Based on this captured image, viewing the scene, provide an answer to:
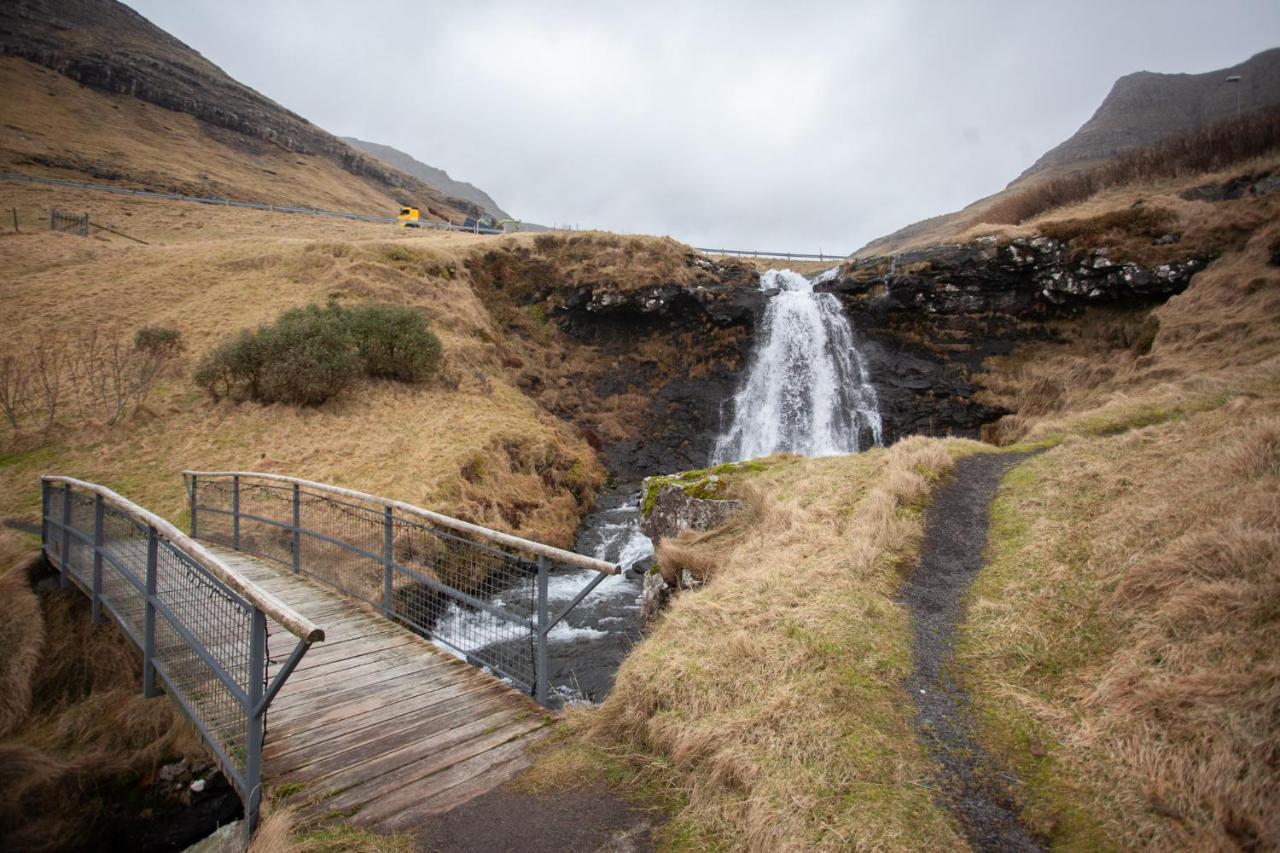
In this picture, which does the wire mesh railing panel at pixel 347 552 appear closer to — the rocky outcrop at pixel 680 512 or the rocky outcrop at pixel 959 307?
the rocky outcrop at pixel 680 512

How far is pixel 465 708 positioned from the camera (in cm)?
492

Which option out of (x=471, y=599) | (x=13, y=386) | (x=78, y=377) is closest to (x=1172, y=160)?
(x=471, y=599)

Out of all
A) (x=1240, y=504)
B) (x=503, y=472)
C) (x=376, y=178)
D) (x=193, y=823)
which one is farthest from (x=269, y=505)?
(x=376, y=178)

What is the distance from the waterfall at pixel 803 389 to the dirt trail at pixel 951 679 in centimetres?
1406

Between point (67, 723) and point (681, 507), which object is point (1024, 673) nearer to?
point (681, 507)

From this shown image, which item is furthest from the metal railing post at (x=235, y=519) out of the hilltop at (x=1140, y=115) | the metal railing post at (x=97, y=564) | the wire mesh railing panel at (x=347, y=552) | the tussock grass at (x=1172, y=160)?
the tussock grass at (x=1172, y=160)

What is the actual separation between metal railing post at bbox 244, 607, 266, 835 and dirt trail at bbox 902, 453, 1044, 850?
4.34 meters

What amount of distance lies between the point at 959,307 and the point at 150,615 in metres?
27.7

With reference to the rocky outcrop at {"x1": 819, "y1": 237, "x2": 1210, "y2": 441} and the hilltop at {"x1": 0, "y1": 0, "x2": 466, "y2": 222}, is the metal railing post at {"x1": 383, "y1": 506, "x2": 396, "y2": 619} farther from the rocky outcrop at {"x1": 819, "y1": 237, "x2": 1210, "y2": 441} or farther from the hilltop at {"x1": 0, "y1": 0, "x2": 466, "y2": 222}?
the hilltop at {"x1": 0, "y1": 0, "x2": 466, "y2": 222}

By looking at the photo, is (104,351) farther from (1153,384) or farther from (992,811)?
(1153,384)

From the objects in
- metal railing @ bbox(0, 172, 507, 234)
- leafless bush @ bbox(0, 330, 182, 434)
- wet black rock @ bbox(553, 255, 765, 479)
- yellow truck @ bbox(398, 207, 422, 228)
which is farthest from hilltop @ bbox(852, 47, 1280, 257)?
metal railing @ bbox(0, 172, 507, 234)

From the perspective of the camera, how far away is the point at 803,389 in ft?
81.4

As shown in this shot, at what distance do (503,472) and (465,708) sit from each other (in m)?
12.6

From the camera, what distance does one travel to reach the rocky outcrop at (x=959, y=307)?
890 inches
